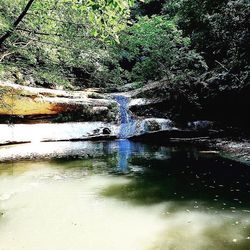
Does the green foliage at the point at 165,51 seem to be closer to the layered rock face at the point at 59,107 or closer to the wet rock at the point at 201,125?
the wet rock at the point at 201,125

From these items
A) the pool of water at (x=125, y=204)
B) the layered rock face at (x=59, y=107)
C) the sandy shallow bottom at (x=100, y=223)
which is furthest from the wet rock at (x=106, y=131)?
the sandy shallow bottom at (x=100, y=223)

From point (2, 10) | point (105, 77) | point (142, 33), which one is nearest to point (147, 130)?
point (105, 77)

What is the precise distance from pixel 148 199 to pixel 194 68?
1395 cm

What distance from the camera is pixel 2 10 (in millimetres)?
7105

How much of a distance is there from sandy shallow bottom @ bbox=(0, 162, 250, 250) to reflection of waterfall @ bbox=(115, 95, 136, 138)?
9325mm

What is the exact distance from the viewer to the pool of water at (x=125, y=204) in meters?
5.18

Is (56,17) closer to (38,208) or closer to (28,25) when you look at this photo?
(28,25)

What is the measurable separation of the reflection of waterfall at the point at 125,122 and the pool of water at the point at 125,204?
5.90m

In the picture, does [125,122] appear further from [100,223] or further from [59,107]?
[100,223]

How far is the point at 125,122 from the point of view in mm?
18359

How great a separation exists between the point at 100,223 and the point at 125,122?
41.2ft

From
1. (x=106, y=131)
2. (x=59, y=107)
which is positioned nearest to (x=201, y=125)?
(x=106, y=131)

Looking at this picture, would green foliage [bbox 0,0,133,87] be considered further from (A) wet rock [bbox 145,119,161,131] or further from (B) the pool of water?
(A) wet rock [bbox 145,119,161,131]

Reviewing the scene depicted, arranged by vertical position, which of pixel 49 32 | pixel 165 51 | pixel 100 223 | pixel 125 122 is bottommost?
pixel 100 223
